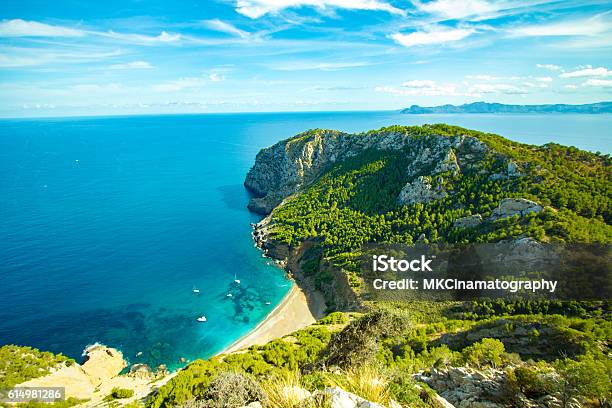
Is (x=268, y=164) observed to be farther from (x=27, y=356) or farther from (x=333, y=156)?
(x=27, y=356)

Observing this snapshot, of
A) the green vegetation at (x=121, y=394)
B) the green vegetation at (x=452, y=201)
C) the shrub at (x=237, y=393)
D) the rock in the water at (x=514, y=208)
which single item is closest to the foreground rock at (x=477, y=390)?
the shrub at (x=237, y=393)

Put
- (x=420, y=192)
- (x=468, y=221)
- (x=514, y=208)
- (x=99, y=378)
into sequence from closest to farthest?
(x=99, y=378)
(x=514, y=208)
(x=468, y=221)
(x=420, y=192)

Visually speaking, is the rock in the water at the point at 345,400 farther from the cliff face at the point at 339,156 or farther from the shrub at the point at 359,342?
the cliff face at the point at 339,156

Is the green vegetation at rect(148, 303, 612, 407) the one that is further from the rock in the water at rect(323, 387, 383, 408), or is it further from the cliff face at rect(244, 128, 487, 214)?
the cliff face at rect(244, 128, 487, 214)

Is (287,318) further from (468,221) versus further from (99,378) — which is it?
(468,221)

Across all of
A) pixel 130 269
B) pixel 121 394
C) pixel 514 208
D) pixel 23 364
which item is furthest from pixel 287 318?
pixel 514 208
